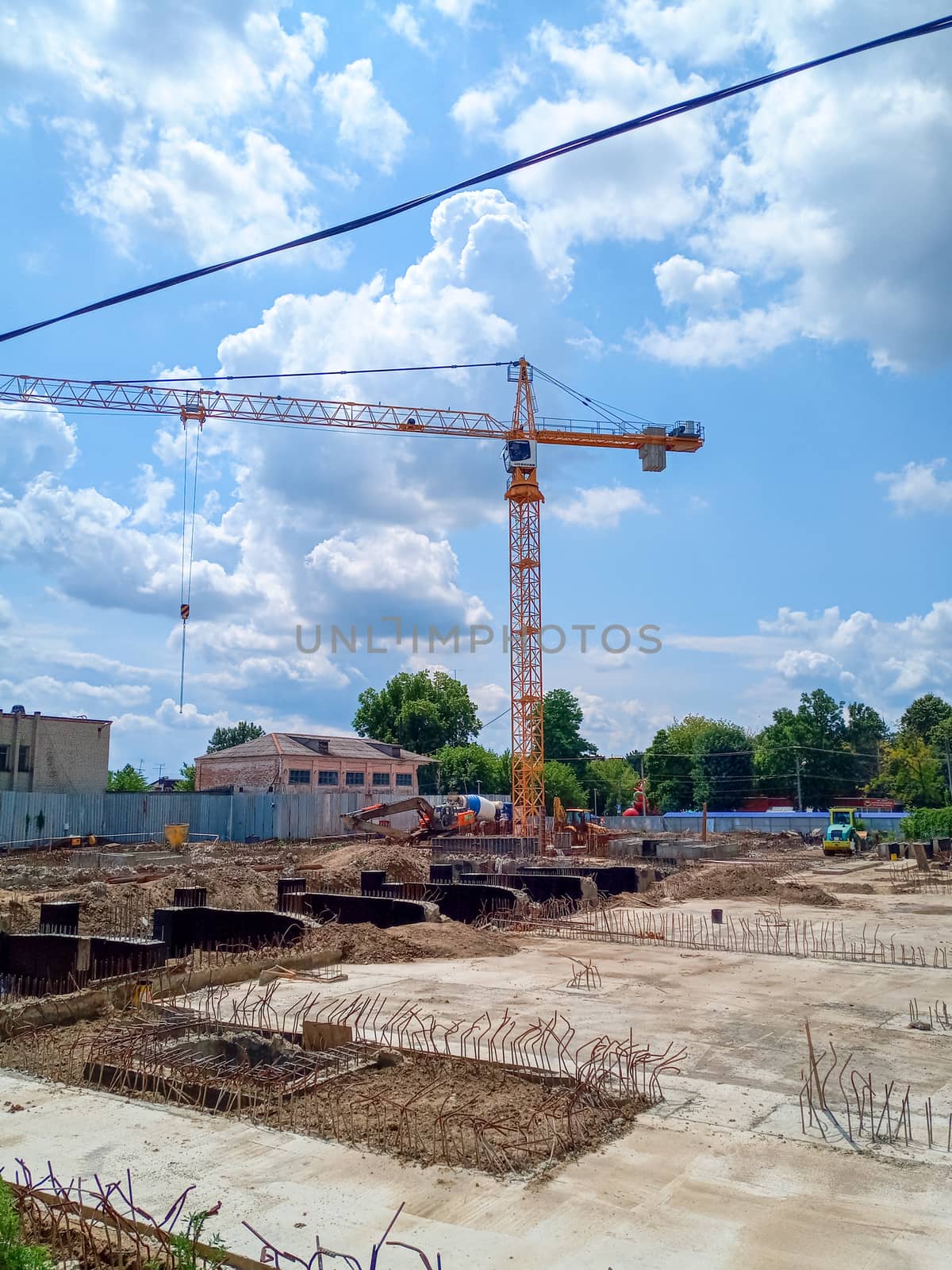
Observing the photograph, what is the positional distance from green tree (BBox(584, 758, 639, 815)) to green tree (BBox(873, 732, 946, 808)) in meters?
23.7

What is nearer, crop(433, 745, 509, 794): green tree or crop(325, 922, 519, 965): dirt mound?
crop(325, 922, 519, 965): dirt mound

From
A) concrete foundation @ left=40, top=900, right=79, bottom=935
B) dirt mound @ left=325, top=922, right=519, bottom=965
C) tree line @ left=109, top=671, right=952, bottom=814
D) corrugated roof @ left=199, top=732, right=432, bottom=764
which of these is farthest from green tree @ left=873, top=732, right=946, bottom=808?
concrete foundation @ left=40, top=900, right=79, bottom=935

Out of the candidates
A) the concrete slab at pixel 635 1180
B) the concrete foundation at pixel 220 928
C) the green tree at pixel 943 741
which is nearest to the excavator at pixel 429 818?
the concrete foundation at pixel 220 928

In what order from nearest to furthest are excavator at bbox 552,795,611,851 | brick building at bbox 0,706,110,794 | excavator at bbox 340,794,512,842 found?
excavator at bbox 340,794,512,842 → excavator at bbox 552,795,611,851 → brick building at bbox 0,706,110,794

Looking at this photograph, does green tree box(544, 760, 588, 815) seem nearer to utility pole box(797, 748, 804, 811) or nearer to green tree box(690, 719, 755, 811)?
green tree box(690, 719, 755, 811)

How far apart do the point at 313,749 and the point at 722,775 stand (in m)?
37.7

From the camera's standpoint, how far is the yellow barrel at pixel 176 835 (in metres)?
34.7

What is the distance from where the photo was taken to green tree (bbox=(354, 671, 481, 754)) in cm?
7894

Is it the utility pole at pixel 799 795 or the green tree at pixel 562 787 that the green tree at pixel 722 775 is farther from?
the green tree at pixel 562 787

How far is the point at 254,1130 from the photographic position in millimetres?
6754

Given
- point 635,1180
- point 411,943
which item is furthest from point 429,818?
point 635,1180

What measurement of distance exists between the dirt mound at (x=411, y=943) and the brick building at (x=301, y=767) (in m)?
35.3

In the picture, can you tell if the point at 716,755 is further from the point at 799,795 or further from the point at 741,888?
the point at 741,888

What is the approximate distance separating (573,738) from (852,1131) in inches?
3351
